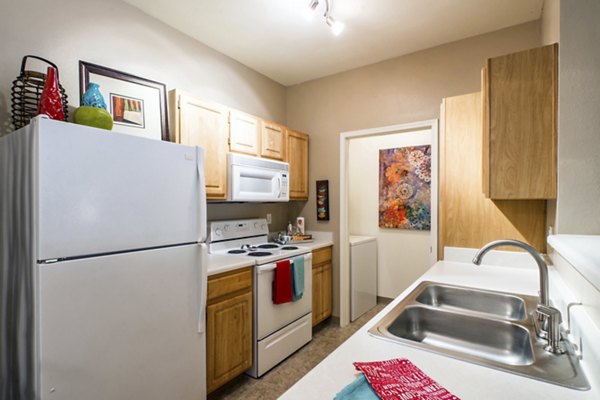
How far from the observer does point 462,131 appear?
2.21 meters

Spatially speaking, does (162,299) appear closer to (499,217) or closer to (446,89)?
(499,217)

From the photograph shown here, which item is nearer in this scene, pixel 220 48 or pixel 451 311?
pixel 451 311

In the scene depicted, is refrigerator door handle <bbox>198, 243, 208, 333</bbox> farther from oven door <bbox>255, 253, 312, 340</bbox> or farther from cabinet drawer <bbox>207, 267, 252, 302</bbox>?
oven door <bbox>255, 253, 312, 340</bbox>

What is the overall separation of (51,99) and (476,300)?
231cm

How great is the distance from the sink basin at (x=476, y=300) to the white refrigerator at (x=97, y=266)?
1.29 m

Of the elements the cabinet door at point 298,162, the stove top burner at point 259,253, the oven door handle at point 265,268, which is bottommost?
the oven door handle at point 265,268

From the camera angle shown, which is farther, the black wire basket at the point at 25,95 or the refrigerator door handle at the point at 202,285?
the refrigerator door handle at the point at 202,285

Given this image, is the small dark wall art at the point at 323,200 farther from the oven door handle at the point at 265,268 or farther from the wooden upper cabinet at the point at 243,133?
the oven door handle at the point at 265,268

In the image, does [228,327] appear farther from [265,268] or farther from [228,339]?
[265,268]

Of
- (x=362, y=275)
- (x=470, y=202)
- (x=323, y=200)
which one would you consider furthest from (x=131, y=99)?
(x=362, y=275)

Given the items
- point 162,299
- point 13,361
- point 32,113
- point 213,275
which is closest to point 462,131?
point 213,275

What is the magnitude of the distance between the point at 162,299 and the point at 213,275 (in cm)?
42

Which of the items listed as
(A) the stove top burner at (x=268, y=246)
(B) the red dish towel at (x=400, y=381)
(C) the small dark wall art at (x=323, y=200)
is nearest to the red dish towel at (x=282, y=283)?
(A) the stove top burner at (x=268, y=246)

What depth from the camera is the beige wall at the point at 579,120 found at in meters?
1.23
